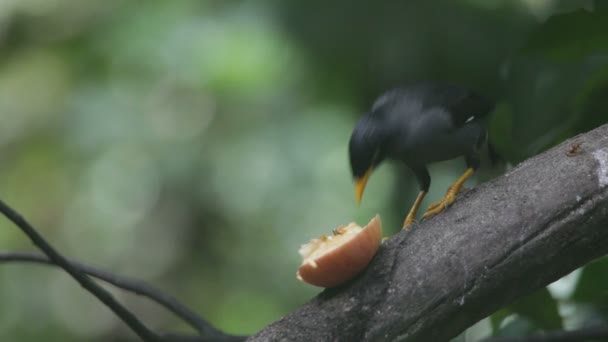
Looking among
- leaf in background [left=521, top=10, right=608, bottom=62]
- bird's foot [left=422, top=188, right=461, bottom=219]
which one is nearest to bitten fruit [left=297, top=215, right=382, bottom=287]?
bird's foot [left=422, top=188, right=461, bottom=219]

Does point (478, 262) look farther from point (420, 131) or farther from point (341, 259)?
point (420, 131)

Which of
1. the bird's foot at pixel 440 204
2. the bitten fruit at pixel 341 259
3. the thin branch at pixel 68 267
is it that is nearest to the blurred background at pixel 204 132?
the bird's foot at pixel 440 204

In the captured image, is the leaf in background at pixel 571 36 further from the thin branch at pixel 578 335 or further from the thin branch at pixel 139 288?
the thin branch at pixel 139 288

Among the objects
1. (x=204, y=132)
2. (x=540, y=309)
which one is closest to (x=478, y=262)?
(x=540, y=309)

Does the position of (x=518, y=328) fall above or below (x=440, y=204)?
below

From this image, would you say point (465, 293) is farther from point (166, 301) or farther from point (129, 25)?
point (129, 25)

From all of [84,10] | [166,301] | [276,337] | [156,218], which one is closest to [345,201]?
[156,218]

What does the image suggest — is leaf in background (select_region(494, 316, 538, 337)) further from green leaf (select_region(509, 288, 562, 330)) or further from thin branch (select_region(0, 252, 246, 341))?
thin branch (select_region(0, 252, 246, 341))
